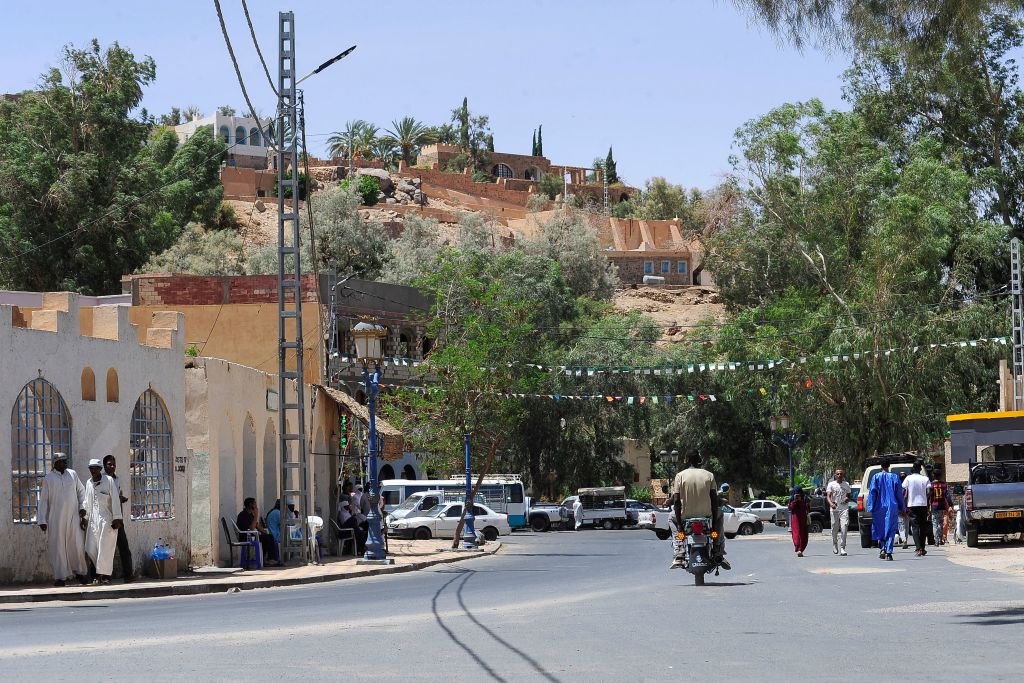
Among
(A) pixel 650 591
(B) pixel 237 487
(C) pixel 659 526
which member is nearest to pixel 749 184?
(C) pixel 659 526

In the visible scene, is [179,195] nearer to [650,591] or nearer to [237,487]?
[237,487]

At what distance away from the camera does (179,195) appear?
8488 cm

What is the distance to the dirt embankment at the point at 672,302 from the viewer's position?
389 feet

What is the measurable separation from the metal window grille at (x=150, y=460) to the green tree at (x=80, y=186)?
49297 millimetres

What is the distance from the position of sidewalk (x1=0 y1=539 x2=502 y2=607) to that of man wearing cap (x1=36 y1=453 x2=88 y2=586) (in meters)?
0.53

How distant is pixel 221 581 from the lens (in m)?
21.9

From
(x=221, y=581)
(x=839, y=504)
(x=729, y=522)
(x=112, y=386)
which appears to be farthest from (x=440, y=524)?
(x=221, y=581)

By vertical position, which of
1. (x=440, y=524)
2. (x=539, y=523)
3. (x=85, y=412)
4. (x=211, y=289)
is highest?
(x=211, y=289)

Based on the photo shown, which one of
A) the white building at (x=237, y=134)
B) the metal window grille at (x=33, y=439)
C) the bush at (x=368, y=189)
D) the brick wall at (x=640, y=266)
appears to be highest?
the white building at (x=237, y=134)

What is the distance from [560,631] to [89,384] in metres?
12.0

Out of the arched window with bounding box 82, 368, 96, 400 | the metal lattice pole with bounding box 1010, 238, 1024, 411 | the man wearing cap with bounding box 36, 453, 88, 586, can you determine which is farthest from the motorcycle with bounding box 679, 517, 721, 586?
the metal lattice pole with bounding box 1010, 238, 1024, 411

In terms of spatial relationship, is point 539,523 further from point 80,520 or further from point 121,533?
point 80,520

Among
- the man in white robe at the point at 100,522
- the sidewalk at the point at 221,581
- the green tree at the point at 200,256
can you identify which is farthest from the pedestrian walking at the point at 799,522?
the green tree at the point at 200,256

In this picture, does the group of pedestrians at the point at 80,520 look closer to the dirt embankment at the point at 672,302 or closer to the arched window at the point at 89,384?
the arched window at the point at 89,384
